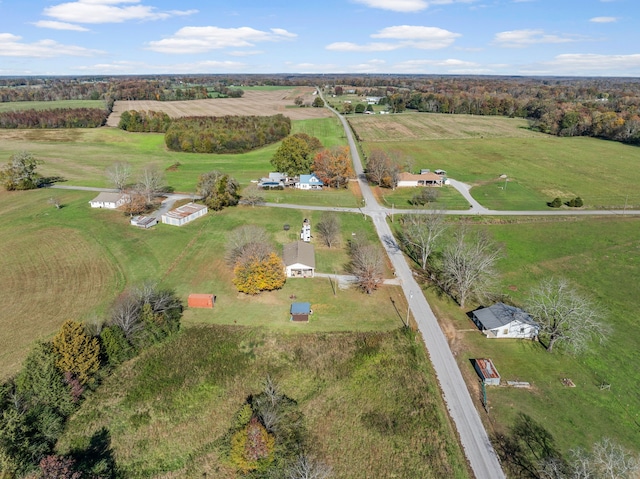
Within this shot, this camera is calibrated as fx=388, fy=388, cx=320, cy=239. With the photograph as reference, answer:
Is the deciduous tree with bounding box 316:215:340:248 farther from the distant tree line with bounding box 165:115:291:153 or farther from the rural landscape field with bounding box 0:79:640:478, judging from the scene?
the distant tree line with bounding box 165:115:291:153

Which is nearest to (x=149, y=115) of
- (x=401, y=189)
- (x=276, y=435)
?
(x=401, y=189)

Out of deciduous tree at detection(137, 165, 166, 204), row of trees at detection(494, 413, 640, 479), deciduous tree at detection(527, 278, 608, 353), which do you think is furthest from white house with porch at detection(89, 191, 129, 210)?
row of trees at detection(494, 413, 640, 479)

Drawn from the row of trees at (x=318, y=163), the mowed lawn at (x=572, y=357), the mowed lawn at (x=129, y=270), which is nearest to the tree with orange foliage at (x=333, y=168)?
the row of trees at (x=318, y=163)

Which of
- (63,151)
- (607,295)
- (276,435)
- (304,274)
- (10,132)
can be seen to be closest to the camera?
(276,435)

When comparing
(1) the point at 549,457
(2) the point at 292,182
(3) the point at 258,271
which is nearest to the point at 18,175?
(2) the point at 292,182

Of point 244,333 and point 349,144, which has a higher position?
A: point 349,144

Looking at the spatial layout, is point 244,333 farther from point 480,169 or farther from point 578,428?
point 480,169

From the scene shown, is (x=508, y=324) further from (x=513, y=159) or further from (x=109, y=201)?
(x=513, y=159)

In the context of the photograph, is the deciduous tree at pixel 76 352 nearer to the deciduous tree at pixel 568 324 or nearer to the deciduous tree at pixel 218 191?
the deciduous tree at pixel 218 191
